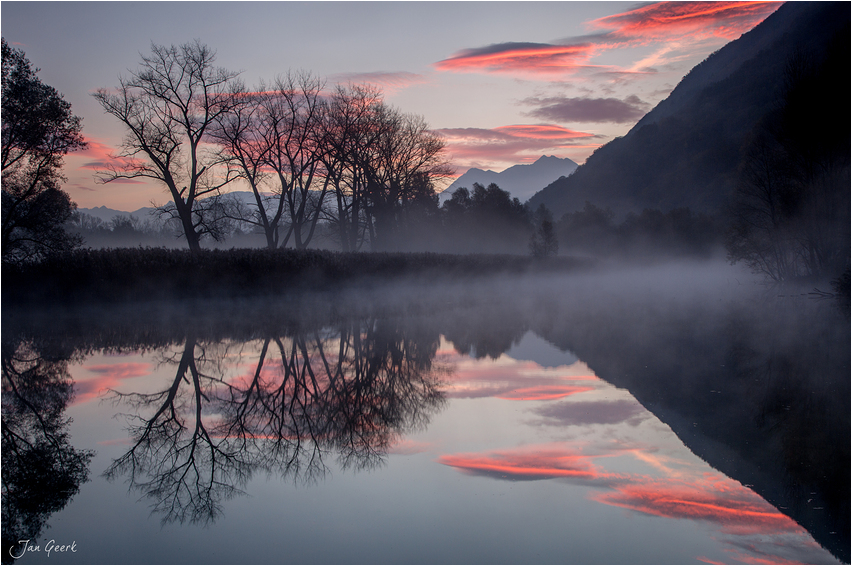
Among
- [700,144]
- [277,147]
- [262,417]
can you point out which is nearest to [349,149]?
[277,147]

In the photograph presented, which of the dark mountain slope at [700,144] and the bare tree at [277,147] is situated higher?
the dark mountain slope at [700,144]

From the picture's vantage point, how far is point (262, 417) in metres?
5.26

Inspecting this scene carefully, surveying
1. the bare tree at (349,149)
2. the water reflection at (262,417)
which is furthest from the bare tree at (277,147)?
the water reflection at (262,417)

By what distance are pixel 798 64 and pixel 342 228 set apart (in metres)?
28.3

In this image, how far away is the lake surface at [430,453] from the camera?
3.07 m

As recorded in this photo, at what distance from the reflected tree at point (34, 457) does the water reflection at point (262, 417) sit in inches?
15.9

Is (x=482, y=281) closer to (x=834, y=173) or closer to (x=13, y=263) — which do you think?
(x=834, y=173)

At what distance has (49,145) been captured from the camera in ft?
68.5

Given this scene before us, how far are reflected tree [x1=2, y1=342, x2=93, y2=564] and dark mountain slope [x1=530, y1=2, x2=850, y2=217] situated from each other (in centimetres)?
9324

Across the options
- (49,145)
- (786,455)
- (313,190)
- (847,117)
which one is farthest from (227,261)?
(847,117)

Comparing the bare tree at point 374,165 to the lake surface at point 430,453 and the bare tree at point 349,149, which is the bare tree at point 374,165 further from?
the lake surface at point 430,453

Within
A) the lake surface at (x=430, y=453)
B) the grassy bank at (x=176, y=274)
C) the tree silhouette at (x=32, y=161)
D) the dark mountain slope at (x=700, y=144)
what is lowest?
the lake surface at (x=430, y=453)

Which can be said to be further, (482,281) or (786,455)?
(482,281)

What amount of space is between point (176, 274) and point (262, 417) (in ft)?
48.1
